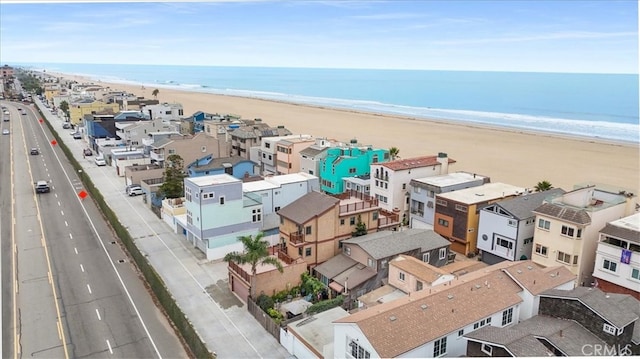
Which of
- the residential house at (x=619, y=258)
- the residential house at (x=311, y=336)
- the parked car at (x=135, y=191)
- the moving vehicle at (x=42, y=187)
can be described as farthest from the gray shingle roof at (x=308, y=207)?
the moving vehicle at (x=42, y=187)

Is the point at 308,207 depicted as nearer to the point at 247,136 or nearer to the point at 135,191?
the point at 135,191

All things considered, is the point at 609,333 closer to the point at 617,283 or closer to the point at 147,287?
the point at 617,283

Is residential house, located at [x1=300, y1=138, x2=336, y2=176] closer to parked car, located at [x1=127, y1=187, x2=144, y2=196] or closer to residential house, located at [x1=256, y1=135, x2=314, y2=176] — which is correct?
residential house, located at [x1=256, y1=135, x2=314, y2=176]

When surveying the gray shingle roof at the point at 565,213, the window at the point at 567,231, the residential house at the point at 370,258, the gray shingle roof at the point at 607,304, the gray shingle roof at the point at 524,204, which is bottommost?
the residential house at the point at 370,258

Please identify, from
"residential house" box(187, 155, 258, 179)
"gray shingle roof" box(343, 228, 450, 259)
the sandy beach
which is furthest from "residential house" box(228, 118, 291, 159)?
"gray shingle roof" box(343, 228, 450, 259)

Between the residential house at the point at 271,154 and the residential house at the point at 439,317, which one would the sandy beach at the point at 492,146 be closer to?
the residential house at the point at 271,154

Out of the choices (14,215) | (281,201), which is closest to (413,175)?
(281,201)
